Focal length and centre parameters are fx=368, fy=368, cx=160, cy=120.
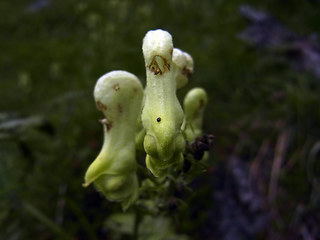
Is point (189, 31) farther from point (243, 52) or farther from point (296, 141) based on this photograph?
point (296, 141)

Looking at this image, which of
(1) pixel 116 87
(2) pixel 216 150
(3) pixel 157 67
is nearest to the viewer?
(3) pixel 157 67

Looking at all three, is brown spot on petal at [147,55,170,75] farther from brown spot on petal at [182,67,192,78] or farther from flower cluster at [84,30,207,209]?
brown spot on petal at [182,67,192,78]

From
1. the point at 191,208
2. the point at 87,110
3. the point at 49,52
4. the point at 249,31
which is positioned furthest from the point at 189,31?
the point at 191,208

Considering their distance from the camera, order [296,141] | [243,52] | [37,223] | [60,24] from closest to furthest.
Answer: [37,223] < [296,141] < [243,52] < [60,24]

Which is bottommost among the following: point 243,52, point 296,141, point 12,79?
point 12,79

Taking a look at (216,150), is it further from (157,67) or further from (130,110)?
(157,67)

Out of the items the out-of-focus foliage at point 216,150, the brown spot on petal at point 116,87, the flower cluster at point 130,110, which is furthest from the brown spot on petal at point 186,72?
the out-of-focus foliage at point 216,150

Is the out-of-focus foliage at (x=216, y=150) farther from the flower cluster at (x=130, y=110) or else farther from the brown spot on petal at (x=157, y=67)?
the brown spot on petal at (x=157, y=67)

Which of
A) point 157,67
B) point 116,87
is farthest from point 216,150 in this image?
point 157,67

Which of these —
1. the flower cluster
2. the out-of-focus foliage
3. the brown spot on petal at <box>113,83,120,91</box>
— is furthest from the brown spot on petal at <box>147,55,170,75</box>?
the out-of-focus foliage
